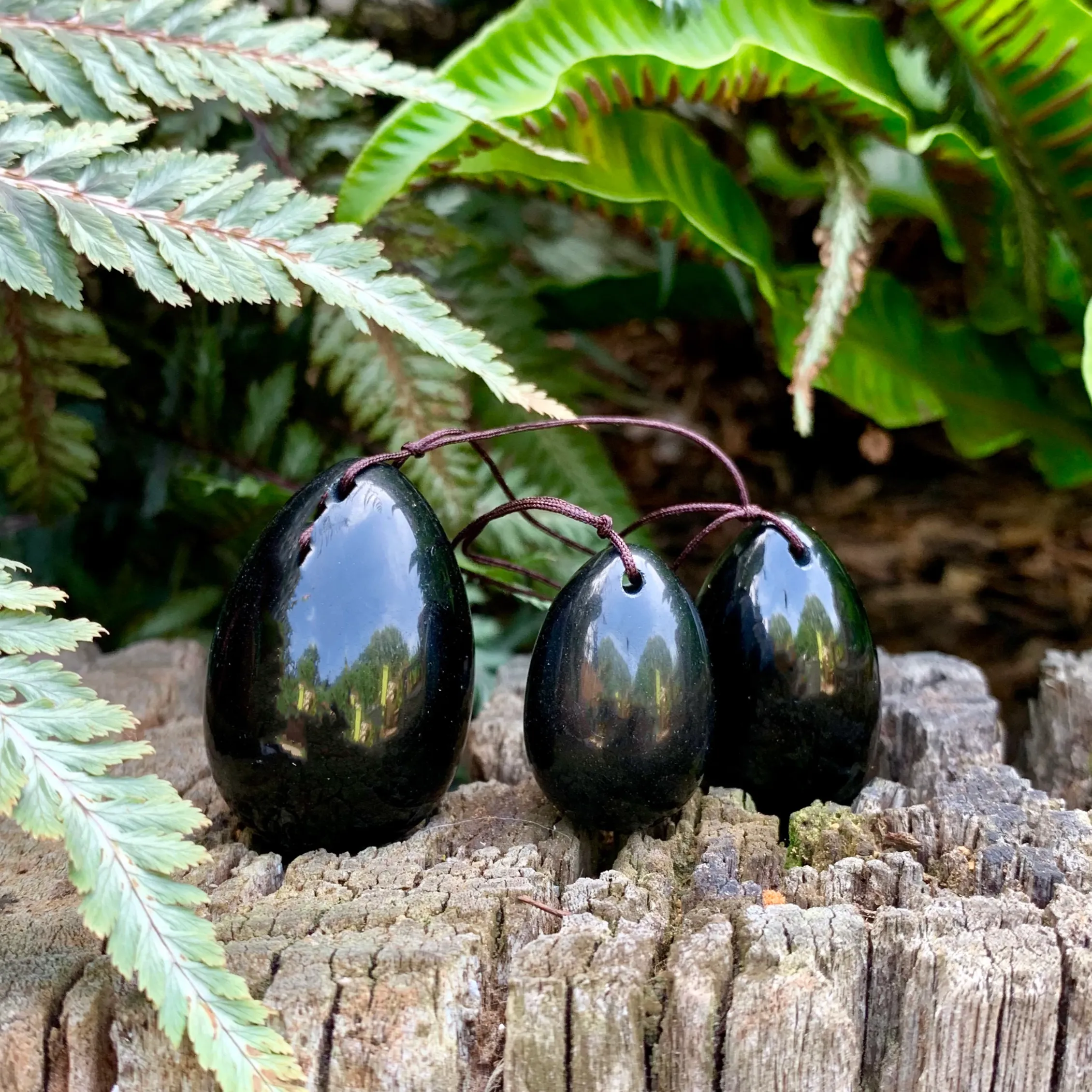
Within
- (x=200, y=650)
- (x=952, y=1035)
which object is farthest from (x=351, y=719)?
(x=200, y=650)

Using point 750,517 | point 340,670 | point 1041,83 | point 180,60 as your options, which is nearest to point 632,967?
point 340,670

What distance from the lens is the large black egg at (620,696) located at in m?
0.87

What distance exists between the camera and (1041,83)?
134cm

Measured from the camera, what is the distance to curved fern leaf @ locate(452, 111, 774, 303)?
1364 mm

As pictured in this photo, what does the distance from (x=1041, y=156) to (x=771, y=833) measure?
108 cm

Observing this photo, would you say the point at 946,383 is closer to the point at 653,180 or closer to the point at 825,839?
the point at 653,180

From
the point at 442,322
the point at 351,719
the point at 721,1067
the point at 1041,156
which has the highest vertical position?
the point at 1041,156

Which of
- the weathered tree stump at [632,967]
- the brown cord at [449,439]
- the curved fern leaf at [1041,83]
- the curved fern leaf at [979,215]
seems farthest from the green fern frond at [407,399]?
the curved fern leaf at [1041,83]

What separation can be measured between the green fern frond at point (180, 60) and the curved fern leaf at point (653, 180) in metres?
0.25

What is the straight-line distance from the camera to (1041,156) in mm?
1423

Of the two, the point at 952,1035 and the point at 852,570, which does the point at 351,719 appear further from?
the point at 852,570

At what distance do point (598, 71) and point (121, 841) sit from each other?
106 cm

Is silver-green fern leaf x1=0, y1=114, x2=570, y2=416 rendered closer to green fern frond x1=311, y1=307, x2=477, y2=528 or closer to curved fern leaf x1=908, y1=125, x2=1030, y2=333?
green fern frond x1=311, y1=307, x2=477, y2=528

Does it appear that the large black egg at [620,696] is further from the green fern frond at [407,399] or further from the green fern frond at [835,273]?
the green fern frond at [407,399]
